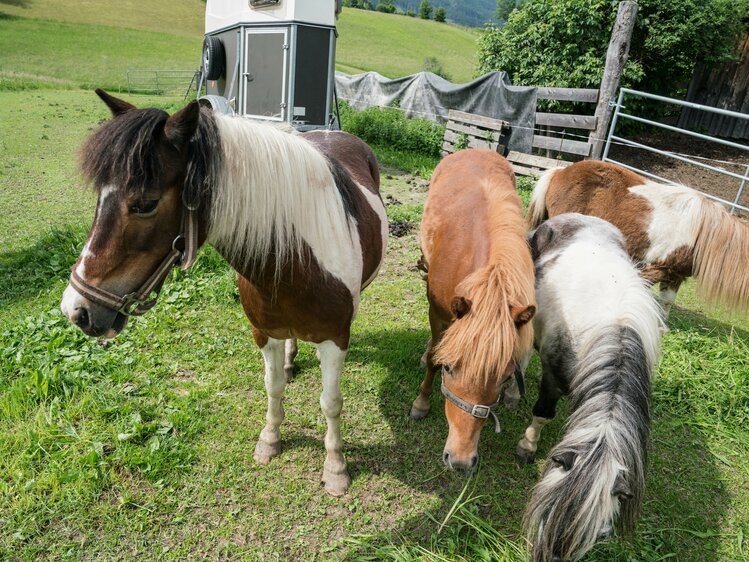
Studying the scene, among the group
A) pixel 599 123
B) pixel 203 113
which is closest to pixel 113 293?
pixel 203 113

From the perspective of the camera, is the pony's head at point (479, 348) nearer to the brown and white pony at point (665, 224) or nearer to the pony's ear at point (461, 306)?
the pony's ear at point (461, 306)

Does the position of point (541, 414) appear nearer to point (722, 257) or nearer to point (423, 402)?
point (423, 402)

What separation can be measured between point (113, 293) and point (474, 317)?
1.56m

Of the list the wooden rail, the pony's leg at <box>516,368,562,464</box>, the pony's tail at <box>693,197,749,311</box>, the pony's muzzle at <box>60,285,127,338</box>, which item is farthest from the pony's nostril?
the wooden rail

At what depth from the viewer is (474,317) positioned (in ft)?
7.24

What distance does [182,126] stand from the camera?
1.59 metres

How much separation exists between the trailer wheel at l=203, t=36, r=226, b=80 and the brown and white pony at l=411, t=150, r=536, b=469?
918 centimetres

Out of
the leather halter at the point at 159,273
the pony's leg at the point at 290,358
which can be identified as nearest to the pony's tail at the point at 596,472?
the leather halter at the point at 159,273

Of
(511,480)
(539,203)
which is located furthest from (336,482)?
(539,203)

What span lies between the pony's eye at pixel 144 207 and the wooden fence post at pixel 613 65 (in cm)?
776

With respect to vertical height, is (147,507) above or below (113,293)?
below

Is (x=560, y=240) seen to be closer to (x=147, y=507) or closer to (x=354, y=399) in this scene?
(x=354, y=399)

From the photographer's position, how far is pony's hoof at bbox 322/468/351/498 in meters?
2.82

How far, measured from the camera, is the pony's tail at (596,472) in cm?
188
